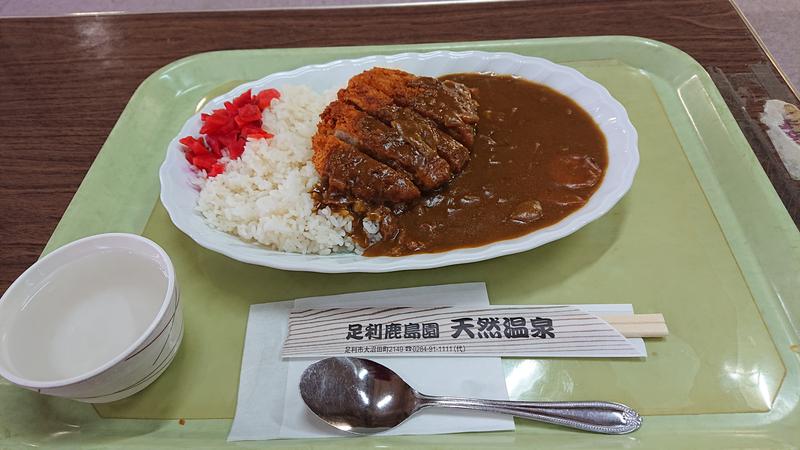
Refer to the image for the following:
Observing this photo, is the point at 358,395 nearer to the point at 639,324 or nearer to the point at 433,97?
the point at 639,324

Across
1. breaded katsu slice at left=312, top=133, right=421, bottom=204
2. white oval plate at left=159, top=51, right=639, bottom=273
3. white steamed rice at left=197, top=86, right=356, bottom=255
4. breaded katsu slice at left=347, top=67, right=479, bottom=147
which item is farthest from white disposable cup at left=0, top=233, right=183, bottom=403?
breaded katsu slice at left=347, top=67, right=479, bottom=147

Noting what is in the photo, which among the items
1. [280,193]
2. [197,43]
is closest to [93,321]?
[280,193]

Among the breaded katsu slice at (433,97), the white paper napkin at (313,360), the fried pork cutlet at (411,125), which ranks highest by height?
the breaded katsu slice at (433,97)

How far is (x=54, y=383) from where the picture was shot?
143 cm

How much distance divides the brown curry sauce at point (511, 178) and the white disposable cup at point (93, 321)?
2.66ft

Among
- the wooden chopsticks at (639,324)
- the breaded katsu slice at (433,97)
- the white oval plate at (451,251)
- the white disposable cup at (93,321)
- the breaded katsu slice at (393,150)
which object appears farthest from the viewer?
the breaded katsu slice at (433,97)

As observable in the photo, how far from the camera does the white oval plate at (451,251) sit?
196 cm

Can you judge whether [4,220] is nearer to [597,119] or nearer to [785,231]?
[597,119]

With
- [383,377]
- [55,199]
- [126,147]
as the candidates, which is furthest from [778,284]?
[55,199]

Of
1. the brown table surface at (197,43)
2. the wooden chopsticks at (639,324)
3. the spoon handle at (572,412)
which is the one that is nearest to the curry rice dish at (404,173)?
the wooden chopsticks at (639,324)

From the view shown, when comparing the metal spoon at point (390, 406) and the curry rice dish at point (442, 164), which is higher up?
the curry rice dish at point (442, 164)

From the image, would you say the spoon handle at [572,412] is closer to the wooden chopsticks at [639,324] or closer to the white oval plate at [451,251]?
the wooden chopsticks at [639,324]

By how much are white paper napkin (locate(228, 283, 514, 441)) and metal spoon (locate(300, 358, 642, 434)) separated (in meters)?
0.04

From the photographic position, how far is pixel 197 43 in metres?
3.44
